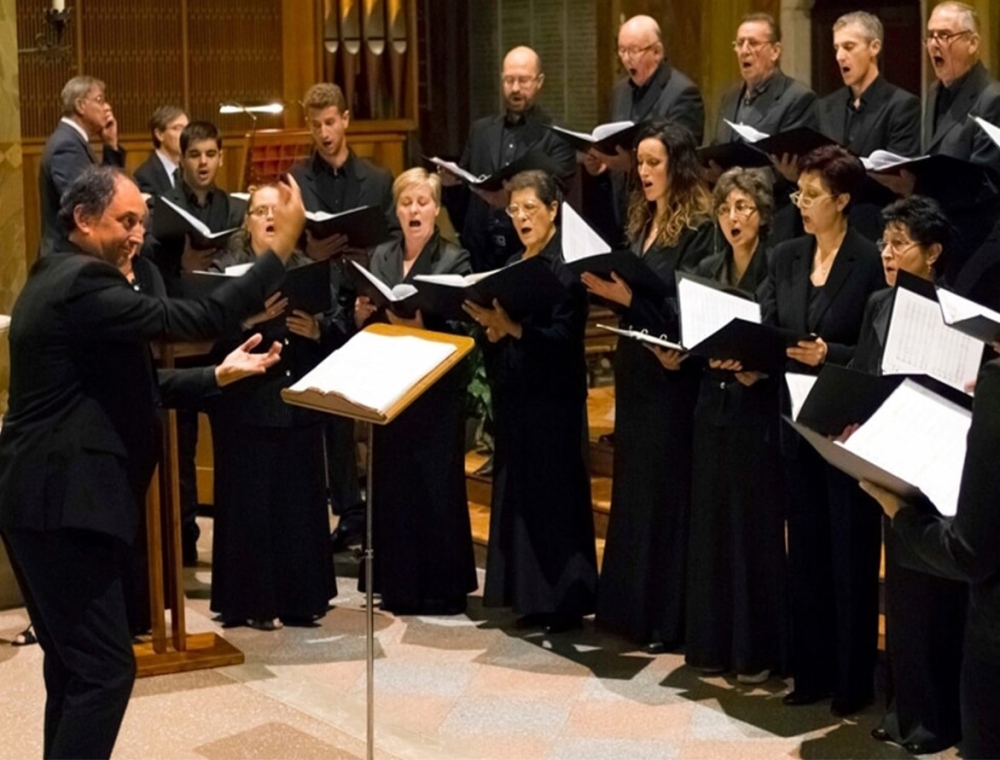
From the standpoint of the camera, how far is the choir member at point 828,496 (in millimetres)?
5359

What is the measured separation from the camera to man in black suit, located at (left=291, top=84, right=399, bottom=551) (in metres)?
7.43

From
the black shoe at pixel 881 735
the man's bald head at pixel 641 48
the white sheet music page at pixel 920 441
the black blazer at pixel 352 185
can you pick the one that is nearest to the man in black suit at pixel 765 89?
the man's bald head at pixel 641 48

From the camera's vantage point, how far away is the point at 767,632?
5.73 meters

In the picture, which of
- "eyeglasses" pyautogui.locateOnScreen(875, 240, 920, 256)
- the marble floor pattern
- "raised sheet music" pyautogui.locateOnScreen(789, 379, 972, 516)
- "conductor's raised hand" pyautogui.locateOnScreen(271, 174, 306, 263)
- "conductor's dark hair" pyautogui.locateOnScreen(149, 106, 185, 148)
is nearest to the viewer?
"raised sheet music" pyautogui.locateOnScreen(789, 379, 972, 516)

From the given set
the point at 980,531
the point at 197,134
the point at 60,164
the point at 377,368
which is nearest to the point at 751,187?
the point at 377,368

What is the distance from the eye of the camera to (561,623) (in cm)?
637

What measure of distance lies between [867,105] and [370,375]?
2239mm

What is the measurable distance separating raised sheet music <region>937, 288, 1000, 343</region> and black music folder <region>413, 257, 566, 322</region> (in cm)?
175

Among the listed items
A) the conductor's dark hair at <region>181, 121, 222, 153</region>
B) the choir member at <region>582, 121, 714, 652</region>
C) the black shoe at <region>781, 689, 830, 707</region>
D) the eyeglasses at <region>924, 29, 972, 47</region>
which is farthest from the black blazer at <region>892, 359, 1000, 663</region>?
the conductor's dark hair at <region>181, 121, 222, 153</region>

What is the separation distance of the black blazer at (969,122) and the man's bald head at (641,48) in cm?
121

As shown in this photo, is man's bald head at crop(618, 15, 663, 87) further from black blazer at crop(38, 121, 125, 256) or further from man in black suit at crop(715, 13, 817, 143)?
black blazer at crop(38, 121, 125, 256)

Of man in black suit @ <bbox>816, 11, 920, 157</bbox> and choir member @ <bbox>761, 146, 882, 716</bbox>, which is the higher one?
man in black suit @ <bbox>816, 11, 920, 157</bbox>

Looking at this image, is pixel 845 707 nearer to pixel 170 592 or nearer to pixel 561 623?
pixel 561 623

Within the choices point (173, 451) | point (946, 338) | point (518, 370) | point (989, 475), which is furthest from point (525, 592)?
point (989, 475)
